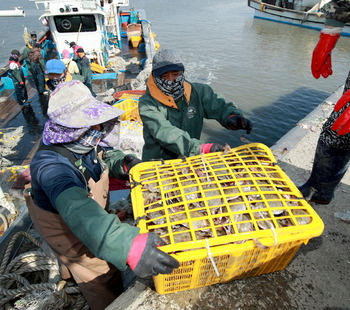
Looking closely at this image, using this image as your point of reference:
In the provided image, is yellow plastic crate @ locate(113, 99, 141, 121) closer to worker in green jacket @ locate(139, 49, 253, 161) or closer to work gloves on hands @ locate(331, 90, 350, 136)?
worker in green jacket @ locate(139, 49, 253, 161)

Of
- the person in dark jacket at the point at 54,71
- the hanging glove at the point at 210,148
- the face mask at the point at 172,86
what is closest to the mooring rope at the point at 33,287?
the hanging glove at the point at 210,148

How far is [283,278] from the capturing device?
198cm

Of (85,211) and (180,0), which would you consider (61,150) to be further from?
(180,0)

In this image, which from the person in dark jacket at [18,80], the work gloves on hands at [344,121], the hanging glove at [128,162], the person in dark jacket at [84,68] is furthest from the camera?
the person in dark jacket at [84,68]

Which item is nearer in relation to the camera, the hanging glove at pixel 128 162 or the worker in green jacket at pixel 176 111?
the worker in green jacket at pixel 176 111

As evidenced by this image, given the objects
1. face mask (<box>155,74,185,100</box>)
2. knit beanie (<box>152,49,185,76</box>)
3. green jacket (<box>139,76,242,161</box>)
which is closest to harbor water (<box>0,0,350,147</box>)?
green jacket (<box>139,76,242,161</box>)

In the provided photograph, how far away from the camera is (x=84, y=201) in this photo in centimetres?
141

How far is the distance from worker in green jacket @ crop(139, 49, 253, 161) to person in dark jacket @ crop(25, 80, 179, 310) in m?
0.41

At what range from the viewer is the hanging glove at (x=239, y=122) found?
2414mm

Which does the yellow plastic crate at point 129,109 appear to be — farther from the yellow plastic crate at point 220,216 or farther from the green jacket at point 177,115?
the yellow plastic crate at point 220,216

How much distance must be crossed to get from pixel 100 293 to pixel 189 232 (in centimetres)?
138

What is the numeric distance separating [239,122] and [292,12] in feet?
96.7

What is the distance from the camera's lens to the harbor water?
8477 millimetres

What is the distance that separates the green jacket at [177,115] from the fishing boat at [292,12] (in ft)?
83.0
